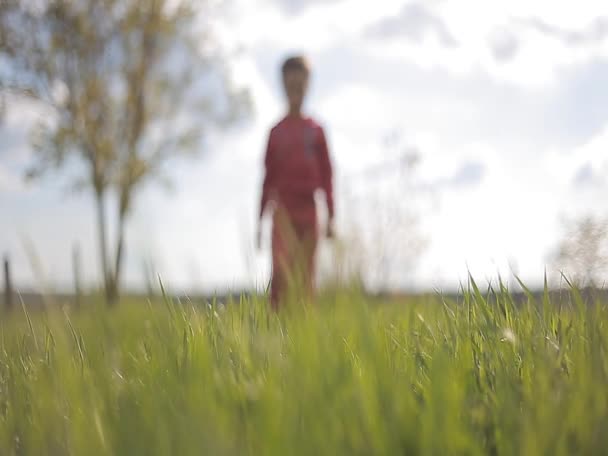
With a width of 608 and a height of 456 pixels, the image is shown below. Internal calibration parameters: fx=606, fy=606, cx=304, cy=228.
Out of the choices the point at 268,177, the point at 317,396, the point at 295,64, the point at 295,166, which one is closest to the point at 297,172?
the point at 295,166

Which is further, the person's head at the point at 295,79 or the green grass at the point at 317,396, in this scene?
the person's head at the point at 295,79

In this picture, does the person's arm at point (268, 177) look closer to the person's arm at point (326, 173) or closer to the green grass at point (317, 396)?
the person's arm at point (326, 173)

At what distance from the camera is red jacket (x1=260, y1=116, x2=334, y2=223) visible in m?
4.78

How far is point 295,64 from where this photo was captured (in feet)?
15.0

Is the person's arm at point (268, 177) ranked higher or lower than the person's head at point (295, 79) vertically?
lower

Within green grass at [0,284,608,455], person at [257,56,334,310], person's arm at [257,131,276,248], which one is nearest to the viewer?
green grass at [0,284,608,455]

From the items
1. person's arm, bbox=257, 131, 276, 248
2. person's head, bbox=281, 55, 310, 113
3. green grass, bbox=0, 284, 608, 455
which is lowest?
green grass, bbox=0, 284, 608, 455

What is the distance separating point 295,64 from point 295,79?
0.36 ft

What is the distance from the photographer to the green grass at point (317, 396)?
3.55 ft

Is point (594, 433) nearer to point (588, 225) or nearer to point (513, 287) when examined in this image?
point (588, 225)

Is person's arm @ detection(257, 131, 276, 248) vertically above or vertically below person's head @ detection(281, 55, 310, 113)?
below

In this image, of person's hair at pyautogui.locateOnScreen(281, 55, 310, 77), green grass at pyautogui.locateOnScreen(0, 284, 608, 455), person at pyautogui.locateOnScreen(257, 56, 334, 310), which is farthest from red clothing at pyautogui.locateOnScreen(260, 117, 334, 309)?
green grass at pyautogui.locateOnScreen(0, 284, 608, 455)

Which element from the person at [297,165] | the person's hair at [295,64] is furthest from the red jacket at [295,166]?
the person's hair at [295,64]

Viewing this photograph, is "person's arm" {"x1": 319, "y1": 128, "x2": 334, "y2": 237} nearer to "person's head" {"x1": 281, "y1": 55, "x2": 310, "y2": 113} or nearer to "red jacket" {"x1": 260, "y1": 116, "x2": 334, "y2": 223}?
"red jacket" {"x1": 260, "y1": 116, "x2": 334, "y2": 223}
